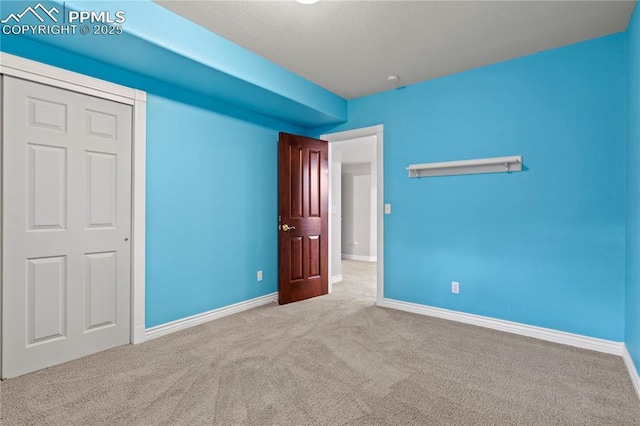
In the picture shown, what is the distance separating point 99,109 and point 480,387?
3.33 metres

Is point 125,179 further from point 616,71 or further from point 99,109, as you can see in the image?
point 616,71

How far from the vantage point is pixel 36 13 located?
197cm

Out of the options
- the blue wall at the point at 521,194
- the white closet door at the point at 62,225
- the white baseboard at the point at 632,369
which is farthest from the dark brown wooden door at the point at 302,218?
the white baseboard at the point at 632,369

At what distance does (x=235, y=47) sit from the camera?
283 centimetres

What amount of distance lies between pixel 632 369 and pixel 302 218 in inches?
124

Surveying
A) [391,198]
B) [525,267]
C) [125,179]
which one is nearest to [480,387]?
[525,267]

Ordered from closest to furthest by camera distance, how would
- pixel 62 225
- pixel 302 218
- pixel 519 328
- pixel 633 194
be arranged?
pixel 633 194
pixel 62 225
pixel 519 328
pixel 302 218

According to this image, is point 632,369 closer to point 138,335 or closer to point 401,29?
point 401,29

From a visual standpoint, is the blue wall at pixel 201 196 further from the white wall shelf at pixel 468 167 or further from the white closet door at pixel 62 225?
A: the white wall shelf at pixel 468 167

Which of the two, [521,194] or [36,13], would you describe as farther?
[521,194]

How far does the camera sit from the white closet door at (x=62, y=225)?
7.23ft

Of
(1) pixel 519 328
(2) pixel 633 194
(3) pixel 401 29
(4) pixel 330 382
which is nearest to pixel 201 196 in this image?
(4) pixel 330 382

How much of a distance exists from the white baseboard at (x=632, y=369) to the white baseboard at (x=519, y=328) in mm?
101

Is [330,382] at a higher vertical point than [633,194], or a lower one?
lower
